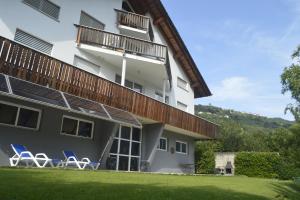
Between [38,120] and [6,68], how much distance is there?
9.98 ft

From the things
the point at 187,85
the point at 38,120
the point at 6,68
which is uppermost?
the point at 187,85

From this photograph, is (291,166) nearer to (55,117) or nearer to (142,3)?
(142,3)

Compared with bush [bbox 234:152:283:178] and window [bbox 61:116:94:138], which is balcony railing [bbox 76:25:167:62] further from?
bush [bbox 234:152:283:178]

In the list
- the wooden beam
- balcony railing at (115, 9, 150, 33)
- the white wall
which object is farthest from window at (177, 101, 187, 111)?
balcony railing at (115, 9, 150, 33)

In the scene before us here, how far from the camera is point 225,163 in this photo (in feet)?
102

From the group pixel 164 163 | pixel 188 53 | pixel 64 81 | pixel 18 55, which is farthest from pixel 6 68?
pixel 188 53

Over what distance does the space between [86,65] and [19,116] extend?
6.60 m

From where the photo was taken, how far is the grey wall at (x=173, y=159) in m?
23.3

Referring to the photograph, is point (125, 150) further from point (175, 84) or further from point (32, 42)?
point (175, 84)

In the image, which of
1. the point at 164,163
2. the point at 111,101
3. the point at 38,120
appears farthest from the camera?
the point at 164,163

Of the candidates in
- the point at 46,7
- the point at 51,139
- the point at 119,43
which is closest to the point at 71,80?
the point at 51,139

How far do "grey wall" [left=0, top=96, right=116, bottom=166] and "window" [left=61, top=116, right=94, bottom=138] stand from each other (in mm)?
209

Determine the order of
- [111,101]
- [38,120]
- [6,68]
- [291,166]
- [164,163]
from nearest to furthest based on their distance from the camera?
[6,68] → [38,120] → [111,101] → [164,163] → [291,166]

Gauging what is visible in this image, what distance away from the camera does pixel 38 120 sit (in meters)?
14.5
